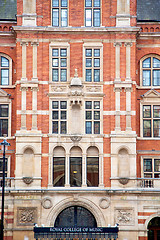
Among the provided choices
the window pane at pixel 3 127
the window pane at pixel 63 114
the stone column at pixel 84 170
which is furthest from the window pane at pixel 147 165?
the window pane at pixel 3 127

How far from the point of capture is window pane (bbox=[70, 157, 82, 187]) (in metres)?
33.9

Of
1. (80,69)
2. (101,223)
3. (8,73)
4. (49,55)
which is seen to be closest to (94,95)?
(80,69)

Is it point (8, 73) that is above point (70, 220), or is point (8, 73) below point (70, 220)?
above

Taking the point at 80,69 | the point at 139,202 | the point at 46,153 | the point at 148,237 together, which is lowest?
the point at 148,237

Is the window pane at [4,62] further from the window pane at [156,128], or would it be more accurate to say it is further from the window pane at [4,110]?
the window pane at [156,128]

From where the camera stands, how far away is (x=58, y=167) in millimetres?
34031

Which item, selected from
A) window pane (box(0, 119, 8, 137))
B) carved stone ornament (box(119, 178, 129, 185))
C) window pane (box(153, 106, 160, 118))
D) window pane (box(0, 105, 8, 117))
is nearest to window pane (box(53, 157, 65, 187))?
carved stone ornament (box(119, 178, 129, 185))

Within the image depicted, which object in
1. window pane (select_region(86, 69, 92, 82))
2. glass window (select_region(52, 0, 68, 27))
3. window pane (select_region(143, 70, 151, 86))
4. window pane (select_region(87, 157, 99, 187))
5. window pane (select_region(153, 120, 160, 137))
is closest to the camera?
window pane (select_region(87, 157, 99, 187))

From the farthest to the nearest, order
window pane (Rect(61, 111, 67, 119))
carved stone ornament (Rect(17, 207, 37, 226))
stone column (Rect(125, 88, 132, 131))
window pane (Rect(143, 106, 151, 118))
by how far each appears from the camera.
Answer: window pane (Rect(143, 106, 151, 118))
window pane (Rect(61, 111, 67, 119))
stone column (Rect(125, 88, 132, 131))
carved stone ornament (Rect(17, 207, 37, 226))

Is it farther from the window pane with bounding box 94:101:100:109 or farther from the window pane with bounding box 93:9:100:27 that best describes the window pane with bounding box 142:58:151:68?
the window pane with bounding box 94:101:100:109

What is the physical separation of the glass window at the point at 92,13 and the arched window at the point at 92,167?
8780 millimetres

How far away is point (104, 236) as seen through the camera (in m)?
32.3

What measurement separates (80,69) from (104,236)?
11.4 m

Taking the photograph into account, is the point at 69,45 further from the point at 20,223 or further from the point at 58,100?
the point at 20,223
